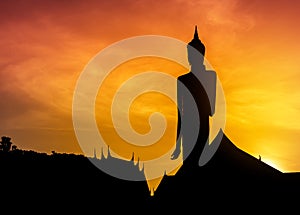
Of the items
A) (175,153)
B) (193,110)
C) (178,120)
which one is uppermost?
(193,110)

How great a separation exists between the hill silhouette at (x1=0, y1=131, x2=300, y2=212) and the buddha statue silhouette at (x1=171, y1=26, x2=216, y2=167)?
1031mm

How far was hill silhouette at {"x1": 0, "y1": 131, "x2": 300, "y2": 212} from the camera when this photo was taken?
83.7ft

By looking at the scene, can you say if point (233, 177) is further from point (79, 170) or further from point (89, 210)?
point (79, 170)

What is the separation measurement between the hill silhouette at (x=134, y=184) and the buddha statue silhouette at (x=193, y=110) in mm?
1031

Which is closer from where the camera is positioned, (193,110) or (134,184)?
(193,110)

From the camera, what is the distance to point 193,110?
26.3 meters

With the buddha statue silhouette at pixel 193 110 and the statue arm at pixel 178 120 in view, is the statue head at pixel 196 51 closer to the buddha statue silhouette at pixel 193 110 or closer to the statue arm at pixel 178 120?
the buddha statue silhouette at pixel 193 110

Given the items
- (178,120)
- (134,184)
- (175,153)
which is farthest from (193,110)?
(134,184)

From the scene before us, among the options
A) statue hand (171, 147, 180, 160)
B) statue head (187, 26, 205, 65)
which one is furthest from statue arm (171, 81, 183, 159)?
statue head (187, 26, 205, 65)

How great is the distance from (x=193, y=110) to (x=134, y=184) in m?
16.0

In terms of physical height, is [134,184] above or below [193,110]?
below

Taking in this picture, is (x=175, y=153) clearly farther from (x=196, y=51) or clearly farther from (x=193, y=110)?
(x=196, y=51)

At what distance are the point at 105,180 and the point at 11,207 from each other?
29.2 ft

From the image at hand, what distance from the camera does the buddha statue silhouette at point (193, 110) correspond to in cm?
2575
